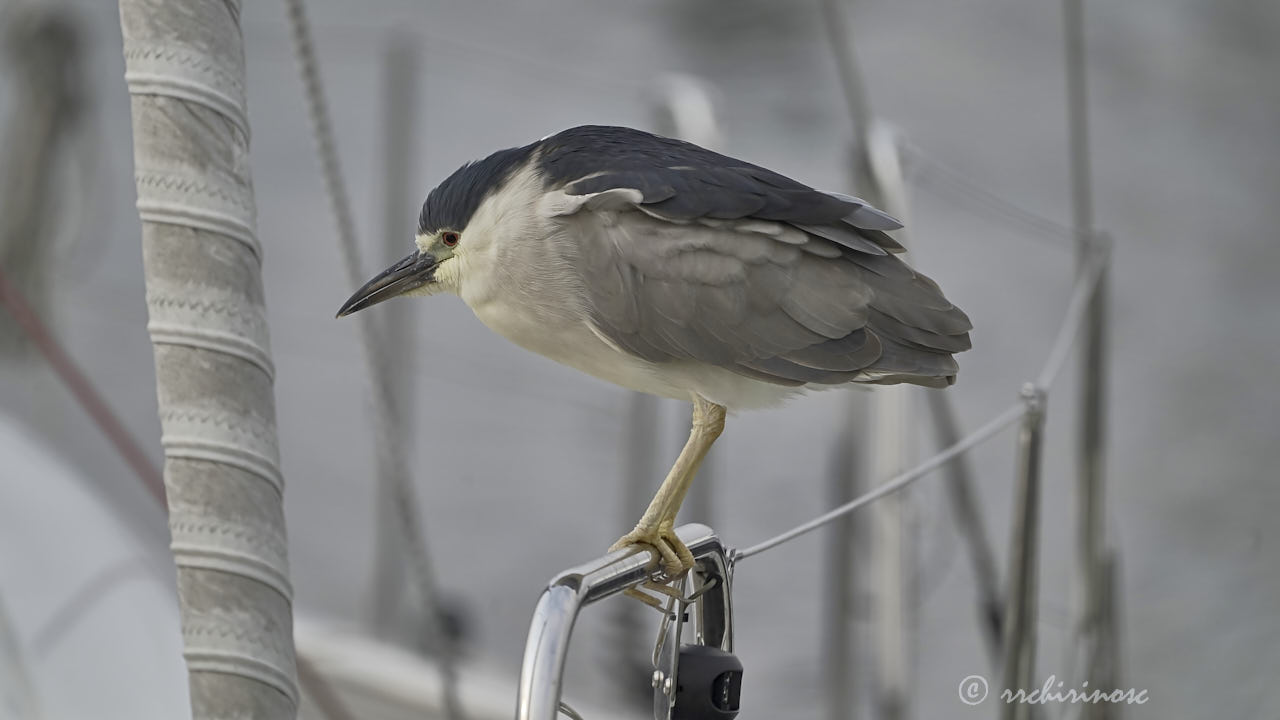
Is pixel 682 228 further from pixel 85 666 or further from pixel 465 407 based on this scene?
pixel 465 407

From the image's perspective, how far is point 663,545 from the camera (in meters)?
0.56

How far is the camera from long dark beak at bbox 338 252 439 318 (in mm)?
568

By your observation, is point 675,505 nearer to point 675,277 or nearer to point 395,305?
point 675,277

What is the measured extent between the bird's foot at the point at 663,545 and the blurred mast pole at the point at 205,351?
0.47 feet

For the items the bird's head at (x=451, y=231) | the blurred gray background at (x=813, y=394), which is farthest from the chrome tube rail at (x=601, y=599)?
the blurred gray background at (x=813, y=394)

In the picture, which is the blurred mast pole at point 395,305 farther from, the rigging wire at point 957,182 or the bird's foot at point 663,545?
the bird's foot at point 663,545

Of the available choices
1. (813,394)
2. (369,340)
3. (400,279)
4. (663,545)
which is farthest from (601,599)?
(813,394)

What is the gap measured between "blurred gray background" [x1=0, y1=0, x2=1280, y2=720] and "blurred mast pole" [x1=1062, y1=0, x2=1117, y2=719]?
0.21m

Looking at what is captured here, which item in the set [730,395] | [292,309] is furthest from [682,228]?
[292,309]

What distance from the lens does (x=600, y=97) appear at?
13.2ft

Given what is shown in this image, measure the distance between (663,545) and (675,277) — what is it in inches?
4.3

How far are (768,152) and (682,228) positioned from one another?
12.2 ft

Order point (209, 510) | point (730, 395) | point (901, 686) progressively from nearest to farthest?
point (209, 510) < point (730, 395) < point (901, 686)

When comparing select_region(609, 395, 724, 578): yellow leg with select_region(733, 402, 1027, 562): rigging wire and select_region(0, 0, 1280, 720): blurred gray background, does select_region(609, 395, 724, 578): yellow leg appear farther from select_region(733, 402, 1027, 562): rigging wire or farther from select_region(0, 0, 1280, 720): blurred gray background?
select_region(0, 0, 1280, 720): blurred gray background
